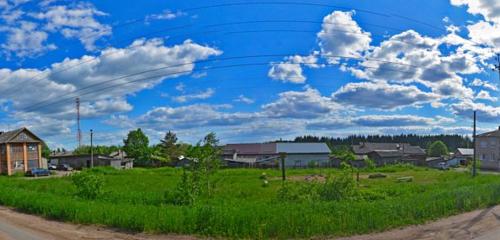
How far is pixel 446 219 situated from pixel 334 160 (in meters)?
77.9

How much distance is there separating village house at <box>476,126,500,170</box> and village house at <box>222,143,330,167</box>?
2874 centimetres

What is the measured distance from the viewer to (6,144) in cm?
6844

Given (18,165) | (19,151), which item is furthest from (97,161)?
(18,165)

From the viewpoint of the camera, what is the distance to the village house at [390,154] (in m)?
101

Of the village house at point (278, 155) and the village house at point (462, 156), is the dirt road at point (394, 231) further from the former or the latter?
the village house at point (462, 156)

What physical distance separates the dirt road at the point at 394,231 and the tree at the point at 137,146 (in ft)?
256

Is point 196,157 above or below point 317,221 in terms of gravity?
above

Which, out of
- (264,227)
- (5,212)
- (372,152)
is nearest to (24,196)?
(5,212)

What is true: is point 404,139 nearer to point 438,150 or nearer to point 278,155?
point 438,150

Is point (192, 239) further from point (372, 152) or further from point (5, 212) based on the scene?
point (372, 152)

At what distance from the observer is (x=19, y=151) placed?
70.6m

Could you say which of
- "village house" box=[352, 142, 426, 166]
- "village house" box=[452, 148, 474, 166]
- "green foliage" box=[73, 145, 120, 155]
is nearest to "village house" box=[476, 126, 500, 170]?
"village house" box=[352, 142, 426, 166]

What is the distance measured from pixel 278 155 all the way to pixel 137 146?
3421 cm

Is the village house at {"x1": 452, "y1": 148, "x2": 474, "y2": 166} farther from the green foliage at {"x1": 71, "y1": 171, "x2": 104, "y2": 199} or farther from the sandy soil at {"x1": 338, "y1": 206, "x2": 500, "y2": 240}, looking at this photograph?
the green foliage at {"x1": 71, "y1": 171, "x2": 104, "y2": 199}
